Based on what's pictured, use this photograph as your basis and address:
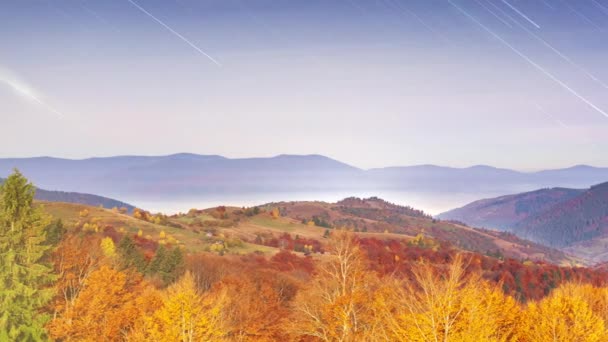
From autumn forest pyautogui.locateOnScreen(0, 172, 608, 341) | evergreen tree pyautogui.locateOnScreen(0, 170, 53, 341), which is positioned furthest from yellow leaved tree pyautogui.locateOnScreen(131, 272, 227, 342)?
evergreen tree pyautogui.locateOnScreen(0, 170, 53, 341)

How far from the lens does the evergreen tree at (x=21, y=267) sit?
159 feet

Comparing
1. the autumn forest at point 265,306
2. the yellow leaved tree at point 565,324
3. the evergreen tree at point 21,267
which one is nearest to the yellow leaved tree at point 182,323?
the autumn forest at point 265,306

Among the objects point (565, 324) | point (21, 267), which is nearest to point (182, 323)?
point (21, 267)

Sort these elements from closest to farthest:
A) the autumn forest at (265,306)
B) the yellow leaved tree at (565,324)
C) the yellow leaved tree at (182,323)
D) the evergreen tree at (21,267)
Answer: the autumn forest at (265,306)
the yellow leaved tree at (565,324)
the yellow leaved tree at (182,323)
the evergreen tree at (21,267)

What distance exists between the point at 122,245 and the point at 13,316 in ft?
212

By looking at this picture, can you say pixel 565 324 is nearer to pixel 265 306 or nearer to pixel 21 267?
pixel 265 306

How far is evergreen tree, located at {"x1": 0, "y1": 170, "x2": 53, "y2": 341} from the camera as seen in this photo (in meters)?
48.3

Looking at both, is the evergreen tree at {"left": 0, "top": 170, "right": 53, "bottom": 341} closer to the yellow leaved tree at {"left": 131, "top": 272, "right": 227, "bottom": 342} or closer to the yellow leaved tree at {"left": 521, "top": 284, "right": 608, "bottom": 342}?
the yellow leaved tree at {"left": 131, "top": 272, "right": 227, "bottom": 342}

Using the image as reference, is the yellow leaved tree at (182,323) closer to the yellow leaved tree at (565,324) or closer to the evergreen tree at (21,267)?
the evergreen tree at (21,267)

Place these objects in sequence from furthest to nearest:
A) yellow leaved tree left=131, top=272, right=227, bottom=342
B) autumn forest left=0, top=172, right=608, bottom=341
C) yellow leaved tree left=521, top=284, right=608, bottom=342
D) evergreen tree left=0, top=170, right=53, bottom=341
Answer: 1. evergreen tree left=0, top=170, right=53, bottom=341
2. yellow leaved tree left=131, top=272, right=227, bottom=342
3. yellow leaved tree left=521, top=284, right=608, bottom=342
4. autumn forest left=0, top=172, right=608, bottom=341

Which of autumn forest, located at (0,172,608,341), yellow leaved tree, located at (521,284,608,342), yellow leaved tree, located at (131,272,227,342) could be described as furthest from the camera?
yellow leaved tree, located at (131,272,227,342)

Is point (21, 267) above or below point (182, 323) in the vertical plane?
above

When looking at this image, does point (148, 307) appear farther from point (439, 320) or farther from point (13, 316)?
point (439, 320)

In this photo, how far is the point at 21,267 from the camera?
163 feet
